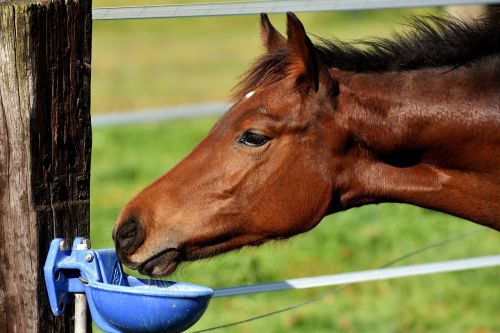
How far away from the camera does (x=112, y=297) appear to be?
240 centimetres

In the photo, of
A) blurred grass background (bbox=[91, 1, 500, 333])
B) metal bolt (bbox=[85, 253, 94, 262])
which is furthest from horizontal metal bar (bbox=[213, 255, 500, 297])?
metal bolt (bbox=[85, 253, 94, 262])

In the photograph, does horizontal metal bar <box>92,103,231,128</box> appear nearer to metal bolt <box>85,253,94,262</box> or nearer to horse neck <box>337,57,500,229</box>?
horse neck <box>337,57,500,229</box>

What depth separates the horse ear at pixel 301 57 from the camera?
2.84 metres

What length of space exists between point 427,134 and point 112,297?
1.22 metres

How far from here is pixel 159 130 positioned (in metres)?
9.73

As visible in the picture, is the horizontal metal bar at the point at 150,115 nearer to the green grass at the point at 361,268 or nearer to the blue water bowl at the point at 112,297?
the green grass at the point at 361,268

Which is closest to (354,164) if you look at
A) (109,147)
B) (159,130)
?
(109,147)

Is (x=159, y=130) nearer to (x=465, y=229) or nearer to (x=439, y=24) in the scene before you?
(x=465, y=229)

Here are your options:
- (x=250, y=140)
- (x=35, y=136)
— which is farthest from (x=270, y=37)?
(x=35, y=136)

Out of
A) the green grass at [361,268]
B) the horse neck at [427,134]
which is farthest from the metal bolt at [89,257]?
the green grass at [361,268]

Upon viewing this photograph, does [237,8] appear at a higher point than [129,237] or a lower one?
higher

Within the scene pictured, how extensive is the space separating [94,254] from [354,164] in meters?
0.97

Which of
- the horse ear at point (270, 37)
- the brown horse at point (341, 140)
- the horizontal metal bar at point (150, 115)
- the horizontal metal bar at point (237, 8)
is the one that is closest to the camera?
the brown horse at point (341, 140)

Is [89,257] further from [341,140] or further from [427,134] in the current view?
[427,134]
